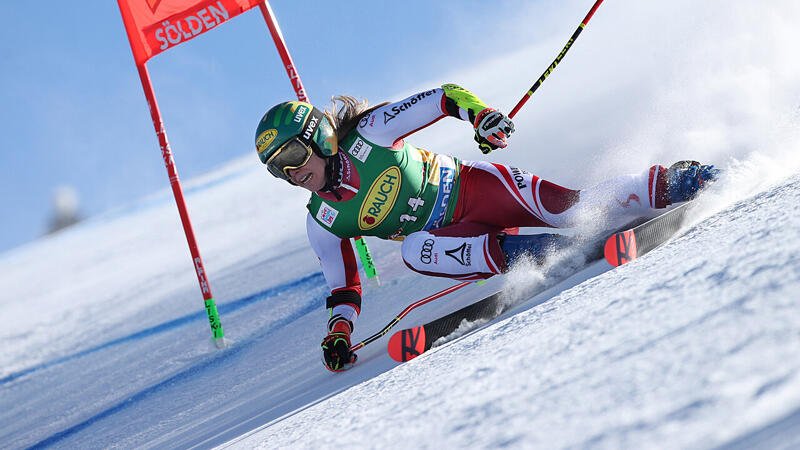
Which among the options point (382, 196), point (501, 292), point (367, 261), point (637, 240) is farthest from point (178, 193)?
point (637, 240)

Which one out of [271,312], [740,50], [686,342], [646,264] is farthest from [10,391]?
[740,50]

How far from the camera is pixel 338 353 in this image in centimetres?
240

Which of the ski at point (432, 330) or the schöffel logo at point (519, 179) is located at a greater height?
the schöffel logo at point (519, 179)

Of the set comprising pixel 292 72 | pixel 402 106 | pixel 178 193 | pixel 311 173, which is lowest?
pixel 311 173

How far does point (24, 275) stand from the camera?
11656 mm

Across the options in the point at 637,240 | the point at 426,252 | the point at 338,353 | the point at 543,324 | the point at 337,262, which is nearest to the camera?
the point at 543,324

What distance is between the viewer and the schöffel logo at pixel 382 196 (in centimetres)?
250

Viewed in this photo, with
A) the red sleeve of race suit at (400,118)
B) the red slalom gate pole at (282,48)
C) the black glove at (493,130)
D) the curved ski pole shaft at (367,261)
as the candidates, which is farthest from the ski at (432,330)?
the red slalom gate pole at (282,48)

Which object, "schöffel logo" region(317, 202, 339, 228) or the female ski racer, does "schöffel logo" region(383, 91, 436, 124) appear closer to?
the female ski racer

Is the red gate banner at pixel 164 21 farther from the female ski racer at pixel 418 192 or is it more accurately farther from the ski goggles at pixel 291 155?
the ski goggles at pixel 291 155

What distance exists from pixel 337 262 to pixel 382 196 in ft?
1.27

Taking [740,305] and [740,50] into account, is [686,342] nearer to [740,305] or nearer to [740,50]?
[740,305]

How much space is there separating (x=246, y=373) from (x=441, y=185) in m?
1.33

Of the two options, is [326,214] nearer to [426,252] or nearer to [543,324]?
[426,252]
